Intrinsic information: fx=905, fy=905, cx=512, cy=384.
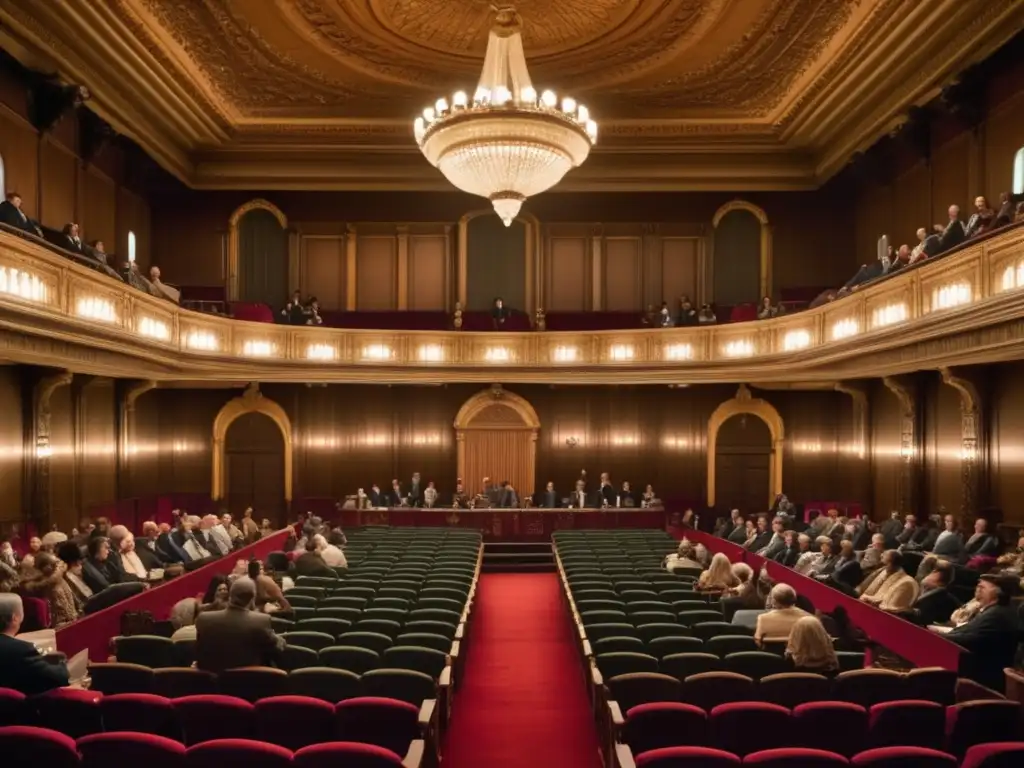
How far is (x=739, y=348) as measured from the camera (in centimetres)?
1753

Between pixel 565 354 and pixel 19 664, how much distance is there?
1502 cm

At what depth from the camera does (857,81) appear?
15.7 meters

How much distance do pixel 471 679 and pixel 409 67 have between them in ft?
37.8

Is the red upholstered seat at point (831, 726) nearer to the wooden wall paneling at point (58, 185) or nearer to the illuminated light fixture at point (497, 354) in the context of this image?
the wooden wall paneling at point (58, 185)

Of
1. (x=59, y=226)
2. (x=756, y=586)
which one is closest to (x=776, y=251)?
(x=756, y=586)

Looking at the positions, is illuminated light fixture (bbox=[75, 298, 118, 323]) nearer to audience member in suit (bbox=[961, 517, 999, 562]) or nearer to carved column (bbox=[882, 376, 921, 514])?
audience member in suit (bbox=[961, 517, 999, 562])

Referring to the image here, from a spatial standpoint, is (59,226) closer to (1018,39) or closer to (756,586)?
(756,586)

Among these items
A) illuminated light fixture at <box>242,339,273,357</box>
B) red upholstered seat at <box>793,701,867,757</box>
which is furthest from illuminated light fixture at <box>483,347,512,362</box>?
red upholstered seat at <box>793,701,867,757</box>

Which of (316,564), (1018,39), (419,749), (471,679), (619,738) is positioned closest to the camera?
(419,749)

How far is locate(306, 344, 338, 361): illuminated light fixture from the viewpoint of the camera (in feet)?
59.8

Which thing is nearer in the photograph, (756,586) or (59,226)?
(756,586)

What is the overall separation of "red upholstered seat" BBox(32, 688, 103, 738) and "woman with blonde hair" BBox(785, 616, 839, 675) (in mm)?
4374

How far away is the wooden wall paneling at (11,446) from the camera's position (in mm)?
13094

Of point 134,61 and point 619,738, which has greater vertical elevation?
point 134,61
